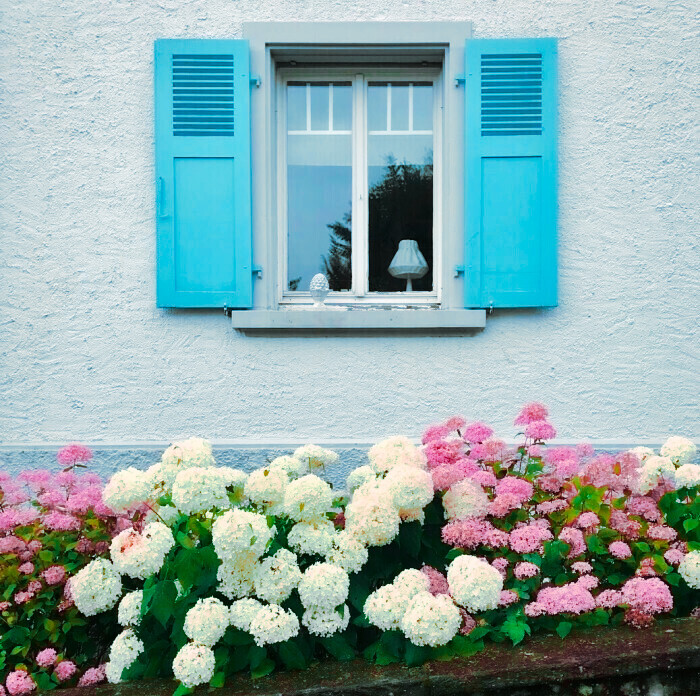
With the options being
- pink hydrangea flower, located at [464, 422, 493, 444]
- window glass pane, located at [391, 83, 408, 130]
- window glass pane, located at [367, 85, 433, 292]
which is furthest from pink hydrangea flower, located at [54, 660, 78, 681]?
window glass pane, located at [391, 83, 408, 130]

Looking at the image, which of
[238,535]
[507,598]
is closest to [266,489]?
[238,535]

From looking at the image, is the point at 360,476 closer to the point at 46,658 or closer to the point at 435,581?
the point at 435,581

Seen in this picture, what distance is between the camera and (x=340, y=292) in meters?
4.45

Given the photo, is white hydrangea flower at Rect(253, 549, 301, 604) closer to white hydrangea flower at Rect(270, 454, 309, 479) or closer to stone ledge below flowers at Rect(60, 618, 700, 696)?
stone ledge below flowers at Rect(60, 618, 700, 696)

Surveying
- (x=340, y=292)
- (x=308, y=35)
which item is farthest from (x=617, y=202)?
(x=308, y=35)

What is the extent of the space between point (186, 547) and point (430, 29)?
3521 millimetres

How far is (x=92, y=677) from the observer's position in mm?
1813

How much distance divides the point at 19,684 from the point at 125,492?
1.73 ft

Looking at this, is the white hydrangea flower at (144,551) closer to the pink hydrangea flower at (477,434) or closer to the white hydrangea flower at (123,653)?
the white hydrangea flower at (123,653)

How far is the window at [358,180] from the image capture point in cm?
443

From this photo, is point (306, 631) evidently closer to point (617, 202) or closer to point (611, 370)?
point (611, 370)

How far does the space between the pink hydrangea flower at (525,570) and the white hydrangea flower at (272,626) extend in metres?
0.59

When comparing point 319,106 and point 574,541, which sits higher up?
point 319,106

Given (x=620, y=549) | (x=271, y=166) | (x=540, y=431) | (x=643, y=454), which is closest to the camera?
(x=620, y=549)
